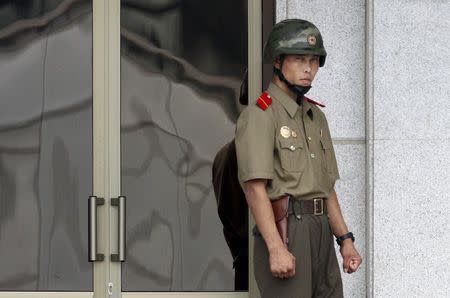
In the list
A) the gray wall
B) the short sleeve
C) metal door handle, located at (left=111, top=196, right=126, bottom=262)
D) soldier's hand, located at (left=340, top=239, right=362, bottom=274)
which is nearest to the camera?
the short sleeve

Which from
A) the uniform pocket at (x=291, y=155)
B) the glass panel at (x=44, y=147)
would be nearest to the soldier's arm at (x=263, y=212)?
the uniform pocket at (x=291, y=155)

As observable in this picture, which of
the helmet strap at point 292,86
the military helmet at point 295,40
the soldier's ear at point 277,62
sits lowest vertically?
the helmet strap at point 292,86

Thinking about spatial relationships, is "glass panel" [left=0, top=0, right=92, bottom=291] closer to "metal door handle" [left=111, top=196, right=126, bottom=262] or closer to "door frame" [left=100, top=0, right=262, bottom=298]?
"door frame" [left=100, top=0, right=262, bottom=298]

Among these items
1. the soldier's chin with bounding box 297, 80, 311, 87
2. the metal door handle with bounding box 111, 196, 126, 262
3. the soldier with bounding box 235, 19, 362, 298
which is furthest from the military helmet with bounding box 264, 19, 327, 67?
the metal door handle with bounding box 111, 196, 126, 262

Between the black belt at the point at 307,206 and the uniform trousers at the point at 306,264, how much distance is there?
0.02 metres

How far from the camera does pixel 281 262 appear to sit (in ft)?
19.9

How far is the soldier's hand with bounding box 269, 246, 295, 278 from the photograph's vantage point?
6.06m

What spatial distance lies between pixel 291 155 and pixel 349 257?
608 mm

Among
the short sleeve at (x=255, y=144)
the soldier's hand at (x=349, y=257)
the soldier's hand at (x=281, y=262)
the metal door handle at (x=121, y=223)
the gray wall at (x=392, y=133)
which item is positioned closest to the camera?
the soldier's hand at (x=281, y=262)

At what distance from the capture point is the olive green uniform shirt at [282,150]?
623 cm

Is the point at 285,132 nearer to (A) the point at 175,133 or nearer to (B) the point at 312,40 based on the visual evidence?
(B) the point at 312,40

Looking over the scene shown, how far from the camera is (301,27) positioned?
6383 mm

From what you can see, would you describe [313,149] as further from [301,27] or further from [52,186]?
[52,186]

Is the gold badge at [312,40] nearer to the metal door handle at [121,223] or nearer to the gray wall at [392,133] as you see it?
the gray wall at [392,133]
